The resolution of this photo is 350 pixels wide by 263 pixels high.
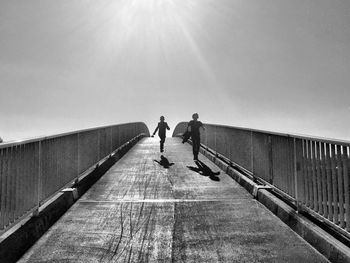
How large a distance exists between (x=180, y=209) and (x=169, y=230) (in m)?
1.15

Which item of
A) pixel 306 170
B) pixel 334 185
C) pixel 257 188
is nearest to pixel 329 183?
A: pixel 334 185

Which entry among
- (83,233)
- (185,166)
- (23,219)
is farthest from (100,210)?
(185,166)

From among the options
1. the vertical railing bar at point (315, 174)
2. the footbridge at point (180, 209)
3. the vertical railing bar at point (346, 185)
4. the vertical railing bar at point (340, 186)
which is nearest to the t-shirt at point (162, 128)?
the footbridge at point (180, 209)

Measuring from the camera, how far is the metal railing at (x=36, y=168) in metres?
4.09

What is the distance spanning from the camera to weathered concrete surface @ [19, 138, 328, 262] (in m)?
3.98

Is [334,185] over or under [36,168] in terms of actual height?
under

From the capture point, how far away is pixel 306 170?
16.5 feet

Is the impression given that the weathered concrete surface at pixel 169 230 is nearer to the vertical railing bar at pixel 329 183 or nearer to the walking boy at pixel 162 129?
the vertical railing bar at pixel 329 183

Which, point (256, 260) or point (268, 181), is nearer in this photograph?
point (256, 260)

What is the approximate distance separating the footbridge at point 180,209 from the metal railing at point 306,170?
0.02 m

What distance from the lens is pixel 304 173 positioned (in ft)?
16.7

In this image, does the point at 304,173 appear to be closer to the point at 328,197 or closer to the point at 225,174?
the point at 328,197

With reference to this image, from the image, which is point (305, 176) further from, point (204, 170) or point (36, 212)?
point (204, 170)

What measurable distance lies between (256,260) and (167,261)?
1098 mm
